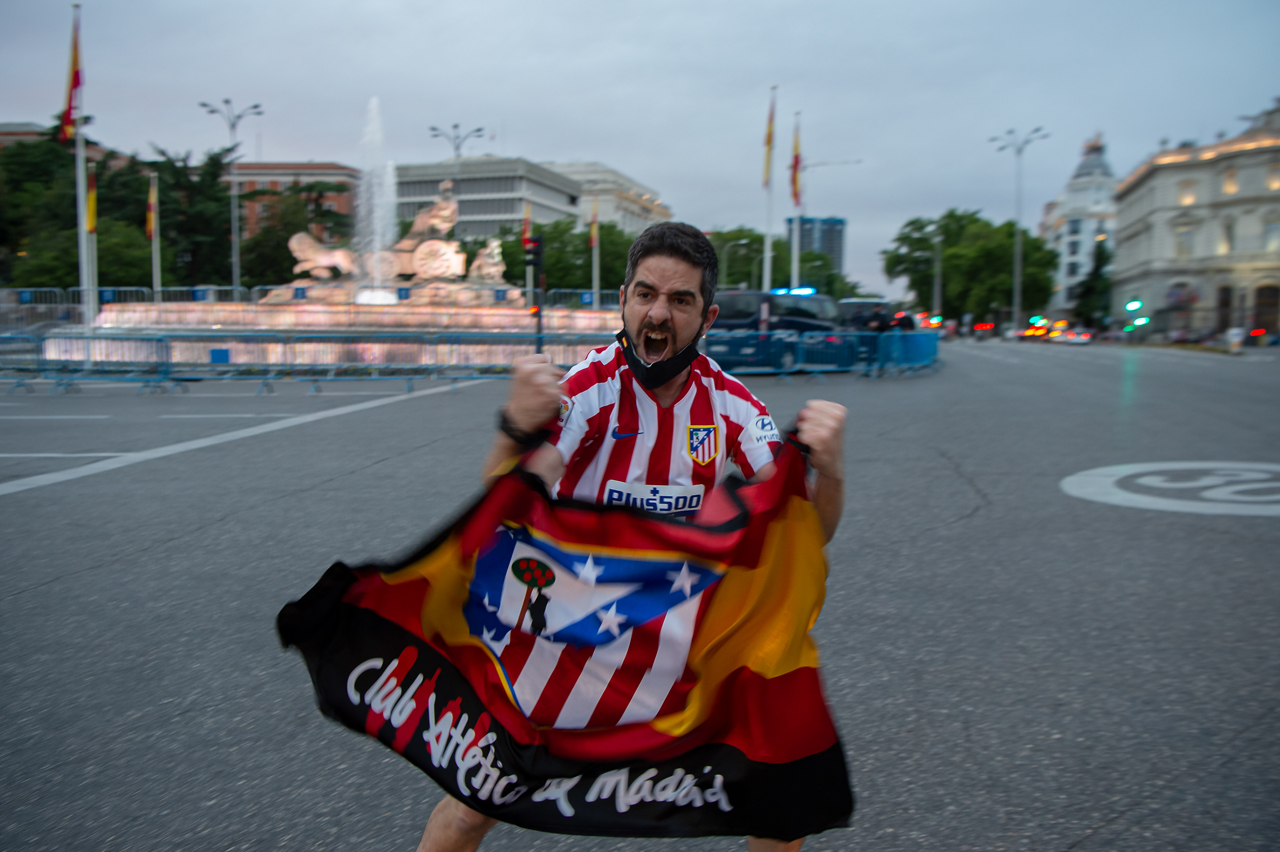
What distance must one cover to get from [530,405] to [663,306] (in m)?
0.39

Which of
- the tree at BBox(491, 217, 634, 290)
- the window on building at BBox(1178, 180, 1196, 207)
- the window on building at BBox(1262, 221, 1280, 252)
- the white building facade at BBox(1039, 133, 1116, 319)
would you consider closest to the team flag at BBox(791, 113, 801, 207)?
the tree at BBox(491, 217, 634, 290)

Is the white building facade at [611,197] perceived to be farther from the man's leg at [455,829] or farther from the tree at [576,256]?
the man's leg at [455,829]

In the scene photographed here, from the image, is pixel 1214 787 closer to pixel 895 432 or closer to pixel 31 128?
pixel 895 432

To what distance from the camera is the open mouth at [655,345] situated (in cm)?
212

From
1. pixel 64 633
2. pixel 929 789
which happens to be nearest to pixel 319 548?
pixel 64 633

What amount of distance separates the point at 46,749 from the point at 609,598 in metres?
2.31

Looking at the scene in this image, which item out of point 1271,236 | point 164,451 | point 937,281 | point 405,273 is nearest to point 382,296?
point 405,273

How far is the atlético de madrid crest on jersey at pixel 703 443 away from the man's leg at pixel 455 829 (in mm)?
902

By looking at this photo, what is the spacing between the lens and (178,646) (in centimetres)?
400

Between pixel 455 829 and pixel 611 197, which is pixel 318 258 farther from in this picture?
pixel 611 197

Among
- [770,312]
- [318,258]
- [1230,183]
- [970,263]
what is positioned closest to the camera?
[770,312]

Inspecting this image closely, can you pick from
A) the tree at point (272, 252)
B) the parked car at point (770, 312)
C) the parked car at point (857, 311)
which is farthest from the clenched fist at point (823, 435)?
the tree at point (272, 252)

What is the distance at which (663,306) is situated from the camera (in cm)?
210

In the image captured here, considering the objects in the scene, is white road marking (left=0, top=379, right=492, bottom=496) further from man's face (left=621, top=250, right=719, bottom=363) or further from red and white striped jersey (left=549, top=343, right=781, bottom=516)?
man's face (left=621, top=250, right=719, bottom=363)
